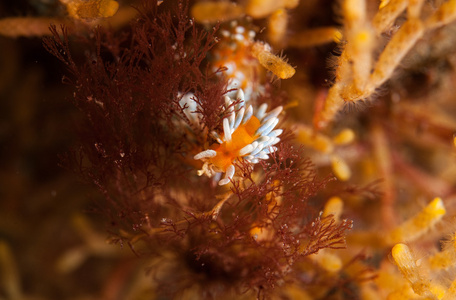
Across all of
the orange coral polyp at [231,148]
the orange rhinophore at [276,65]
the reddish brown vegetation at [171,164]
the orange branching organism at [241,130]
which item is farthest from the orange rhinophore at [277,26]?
the orange coral polyp at [231,148]

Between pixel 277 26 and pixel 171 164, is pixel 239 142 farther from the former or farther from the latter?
pixel 277 26

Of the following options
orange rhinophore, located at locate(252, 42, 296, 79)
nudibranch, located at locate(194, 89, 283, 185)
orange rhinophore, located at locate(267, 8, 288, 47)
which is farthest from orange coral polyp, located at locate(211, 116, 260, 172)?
orange rhinophore, located at locate(267, 8, 288, 47)

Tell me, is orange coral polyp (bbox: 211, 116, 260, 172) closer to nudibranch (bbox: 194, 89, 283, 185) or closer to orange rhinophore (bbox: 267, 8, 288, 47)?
nudibranch (bbox: 194, 89, 283, 185)

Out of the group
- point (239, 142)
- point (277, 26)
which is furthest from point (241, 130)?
point (277, 26)

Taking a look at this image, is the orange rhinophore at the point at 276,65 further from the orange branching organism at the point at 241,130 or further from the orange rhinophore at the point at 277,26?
the orange rhinophore at the point at 277,26

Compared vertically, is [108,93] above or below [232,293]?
above

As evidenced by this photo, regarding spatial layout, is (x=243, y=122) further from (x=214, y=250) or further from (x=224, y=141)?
(x=214, y=250)

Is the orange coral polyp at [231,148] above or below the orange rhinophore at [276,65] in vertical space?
below

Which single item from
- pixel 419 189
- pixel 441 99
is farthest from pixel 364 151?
pixel 441 99
